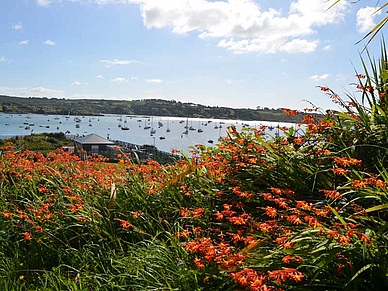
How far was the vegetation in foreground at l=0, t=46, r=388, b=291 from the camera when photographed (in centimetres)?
181

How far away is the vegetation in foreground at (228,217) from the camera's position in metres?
1.81

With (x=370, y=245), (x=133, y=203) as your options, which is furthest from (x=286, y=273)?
(x=133, y=203)

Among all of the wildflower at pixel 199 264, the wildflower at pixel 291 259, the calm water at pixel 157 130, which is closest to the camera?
the wildflower at pixel 291 259

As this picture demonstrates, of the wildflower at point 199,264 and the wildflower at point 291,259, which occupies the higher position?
the wildflower at point 291,259

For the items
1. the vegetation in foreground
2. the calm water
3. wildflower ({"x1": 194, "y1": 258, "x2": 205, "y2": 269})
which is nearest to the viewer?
the vegetation in foreground

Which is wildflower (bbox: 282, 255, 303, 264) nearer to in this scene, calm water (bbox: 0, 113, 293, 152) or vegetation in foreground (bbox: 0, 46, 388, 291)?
vegetation in foreground (bbox: 0, 46, 388, 291)

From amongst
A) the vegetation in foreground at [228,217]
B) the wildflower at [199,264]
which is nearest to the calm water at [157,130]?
the vegetation in foreground at [228,217]

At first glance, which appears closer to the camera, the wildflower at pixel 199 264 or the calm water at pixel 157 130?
the wildflower at pixel 199 264

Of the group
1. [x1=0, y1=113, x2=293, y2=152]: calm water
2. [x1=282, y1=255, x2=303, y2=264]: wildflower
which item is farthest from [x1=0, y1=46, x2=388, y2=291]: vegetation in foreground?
[x1=0, y1=113, x2=293, y2=152]: calm water

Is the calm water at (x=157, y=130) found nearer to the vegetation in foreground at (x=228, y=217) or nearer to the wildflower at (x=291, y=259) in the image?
the vegetation in foreground at (x=228, y=217)

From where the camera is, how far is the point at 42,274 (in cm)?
281

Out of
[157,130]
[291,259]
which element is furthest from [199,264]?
[157,130]

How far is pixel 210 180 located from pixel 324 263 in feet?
4.89

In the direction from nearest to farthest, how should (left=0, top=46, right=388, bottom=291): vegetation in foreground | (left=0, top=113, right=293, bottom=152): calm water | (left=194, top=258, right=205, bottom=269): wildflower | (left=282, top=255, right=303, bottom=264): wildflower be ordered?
(left=282, top=255, right=303, bottom=264): wildflower
(left=0, top=46, right=388, bottom=291): vegetation in foreground
(left=194, top=258, right=205, bottom=269): wildflower
(left=0, top=113, right=293, bottom=152): calm water
